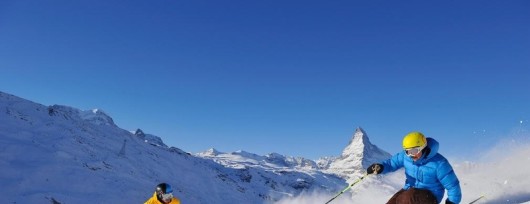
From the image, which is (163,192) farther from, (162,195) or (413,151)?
(413,151)

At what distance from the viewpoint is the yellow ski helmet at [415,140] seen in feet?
23.7

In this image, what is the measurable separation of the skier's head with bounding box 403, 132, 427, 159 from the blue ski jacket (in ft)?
0.53

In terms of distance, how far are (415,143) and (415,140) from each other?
2.0 inches

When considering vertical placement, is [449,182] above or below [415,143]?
below

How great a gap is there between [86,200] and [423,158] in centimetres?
2360

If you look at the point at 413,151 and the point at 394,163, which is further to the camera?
the point at 394,163

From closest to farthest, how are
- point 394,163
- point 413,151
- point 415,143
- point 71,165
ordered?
1. point 415,143
2. point 413,151
3. point 394,163
4. point 71,165

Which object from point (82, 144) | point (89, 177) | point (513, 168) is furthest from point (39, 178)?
point (513, 168)

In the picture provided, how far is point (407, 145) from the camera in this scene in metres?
7.32

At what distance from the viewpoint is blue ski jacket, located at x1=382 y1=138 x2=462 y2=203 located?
730 cm

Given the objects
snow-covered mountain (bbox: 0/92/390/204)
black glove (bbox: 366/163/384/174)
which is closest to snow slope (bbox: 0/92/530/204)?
snow-covered mountain (bbox: 0/92/390/204)

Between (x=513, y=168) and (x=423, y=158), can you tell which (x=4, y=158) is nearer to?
(x=423, y=158)

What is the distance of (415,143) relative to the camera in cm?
722

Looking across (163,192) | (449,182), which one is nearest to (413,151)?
(449,182)
